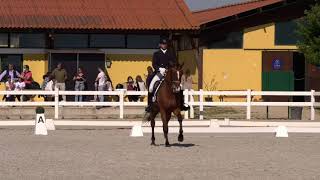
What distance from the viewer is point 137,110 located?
31578mm

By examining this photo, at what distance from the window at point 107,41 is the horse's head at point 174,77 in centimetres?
1779

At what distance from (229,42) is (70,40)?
22.4ft

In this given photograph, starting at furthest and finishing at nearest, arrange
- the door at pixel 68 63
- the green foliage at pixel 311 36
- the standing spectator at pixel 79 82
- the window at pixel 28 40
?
the door at pixel 68 63 → the window at pixel 28 40 → the standing spectator at pixel 79 82 → the green foliage at pixel 311 36

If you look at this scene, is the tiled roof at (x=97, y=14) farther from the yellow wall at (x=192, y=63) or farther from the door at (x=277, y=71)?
the door at (x=277, y=71)

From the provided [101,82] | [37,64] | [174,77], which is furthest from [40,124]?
[37,64]

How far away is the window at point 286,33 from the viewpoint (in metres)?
35.9

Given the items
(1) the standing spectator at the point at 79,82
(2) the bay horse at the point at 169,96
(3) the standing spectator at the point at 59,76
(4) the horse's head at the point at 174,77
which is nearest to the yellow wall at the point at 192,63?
(1) the standing spectator at the point at 79,82

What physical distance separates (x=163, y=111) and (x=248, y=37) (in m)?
18.4

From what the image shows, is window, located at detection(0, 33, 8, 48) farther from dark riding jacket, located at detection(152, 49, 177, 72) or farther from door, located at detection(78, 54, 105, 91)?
dark riding jacket, located at detection(152, 49, 177, 72)

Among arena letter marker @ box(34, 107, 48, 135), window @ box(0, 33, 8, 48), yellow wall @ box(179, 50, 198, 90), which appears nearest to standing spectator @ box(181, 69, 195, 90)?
yellow wall @ box(179, 50, 198, 90)

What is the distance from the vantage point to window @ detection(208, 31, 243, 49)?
3553cm

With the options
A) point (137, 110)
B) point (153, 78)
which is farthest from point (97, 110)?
point (153, 78)

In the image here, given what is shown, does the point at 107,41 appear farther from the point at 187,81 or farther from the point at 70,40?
the point at 187,81

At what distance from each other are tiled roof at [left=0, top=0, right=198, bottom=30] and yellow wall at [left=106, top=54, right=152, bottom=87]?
1.48 metres
